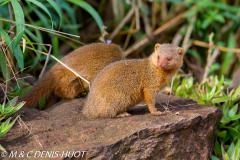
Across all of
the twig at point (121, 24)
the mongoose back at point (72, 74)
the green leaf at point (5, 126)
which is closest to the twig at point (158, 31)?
the twig at point (121, 24)

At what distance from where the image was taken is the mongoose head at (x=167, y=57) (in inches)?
150

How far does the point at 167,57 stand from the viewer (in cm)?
382

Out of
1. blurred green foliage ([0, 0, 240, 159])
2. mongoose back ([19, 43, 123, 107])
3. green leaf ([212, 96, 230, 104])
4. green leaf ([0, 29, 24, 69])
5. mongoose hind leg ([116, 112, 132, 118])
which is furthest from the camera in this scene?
blurred green foliage ([0, 0, 240, 159])

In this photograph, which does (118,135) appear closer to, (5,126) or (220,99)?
(5,126)

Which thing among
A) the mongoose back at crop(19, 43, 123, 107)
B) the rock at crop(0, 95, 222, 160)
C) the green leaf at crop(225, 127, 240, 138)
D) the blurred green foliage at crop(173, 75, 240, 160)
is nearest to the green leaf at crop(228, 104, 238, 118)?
the blurred green foliage at crop(173, 75, 240, 160)

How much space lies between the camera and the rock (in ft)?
10.3

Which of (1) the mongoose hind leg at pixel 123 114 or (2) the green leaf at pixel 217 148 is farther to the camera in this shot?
(2) the green leaf at pixel 217 148

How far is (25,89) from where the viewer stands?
14.8 feet

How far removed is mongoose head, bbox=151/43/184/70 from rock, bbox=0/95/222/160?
1.29 feet

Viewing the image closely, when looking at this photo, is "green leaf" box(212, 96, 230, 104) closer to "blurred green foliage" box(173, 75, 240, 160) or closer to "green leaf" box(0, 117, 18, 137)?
"blurred green foliage" box(173, 75, 240, 160)

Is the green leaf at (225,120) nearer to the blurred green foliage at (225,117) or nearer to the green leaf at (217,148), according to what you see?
the blurred green foliage at (225,117)

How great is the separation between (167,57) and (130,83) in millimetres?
382

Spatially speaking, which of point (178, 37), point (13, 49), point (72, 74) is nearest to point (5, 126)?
point (13, 49)

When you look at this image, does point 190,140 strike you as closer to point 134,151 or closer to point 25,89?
point 134,151
